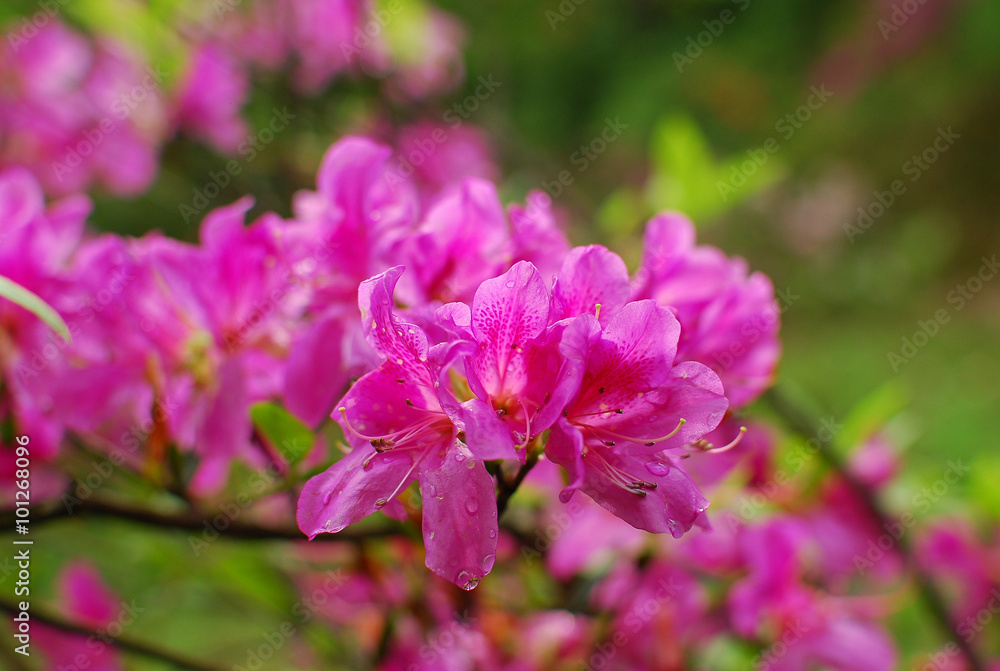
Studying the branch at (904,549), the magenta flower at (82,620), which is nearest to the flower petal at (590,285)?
the branch at (904,549)

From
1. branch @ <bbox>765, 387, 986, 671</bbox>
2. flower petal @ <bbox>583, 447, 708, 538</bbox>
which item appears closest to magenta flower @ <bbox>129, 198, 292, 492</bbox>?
flower petal @ <bbox>583, 447, 708, 538</bbox>

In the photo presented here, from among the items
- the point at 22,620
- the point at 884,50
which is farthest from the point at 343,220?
the point at 884,50

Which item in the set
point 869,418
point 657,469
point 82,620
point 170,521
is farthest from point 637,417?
point 82,620

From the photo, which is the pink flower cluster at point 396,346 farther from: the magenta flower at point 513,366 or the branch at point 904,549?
the branch at point 904,549

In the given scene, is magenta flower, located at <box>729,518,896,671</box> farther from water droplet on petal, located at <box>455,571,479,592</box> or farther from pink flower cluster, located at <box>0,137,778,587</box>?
water droplet on petal, located at <box>455,571,479,592</box>

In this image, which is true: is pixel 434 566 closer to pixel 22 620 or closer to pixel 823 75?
pixel 22 620

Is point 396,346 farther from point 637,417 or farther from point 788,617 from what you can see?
point 788,617

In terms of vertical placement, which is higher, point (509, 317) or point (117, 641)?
point (509, 317)
